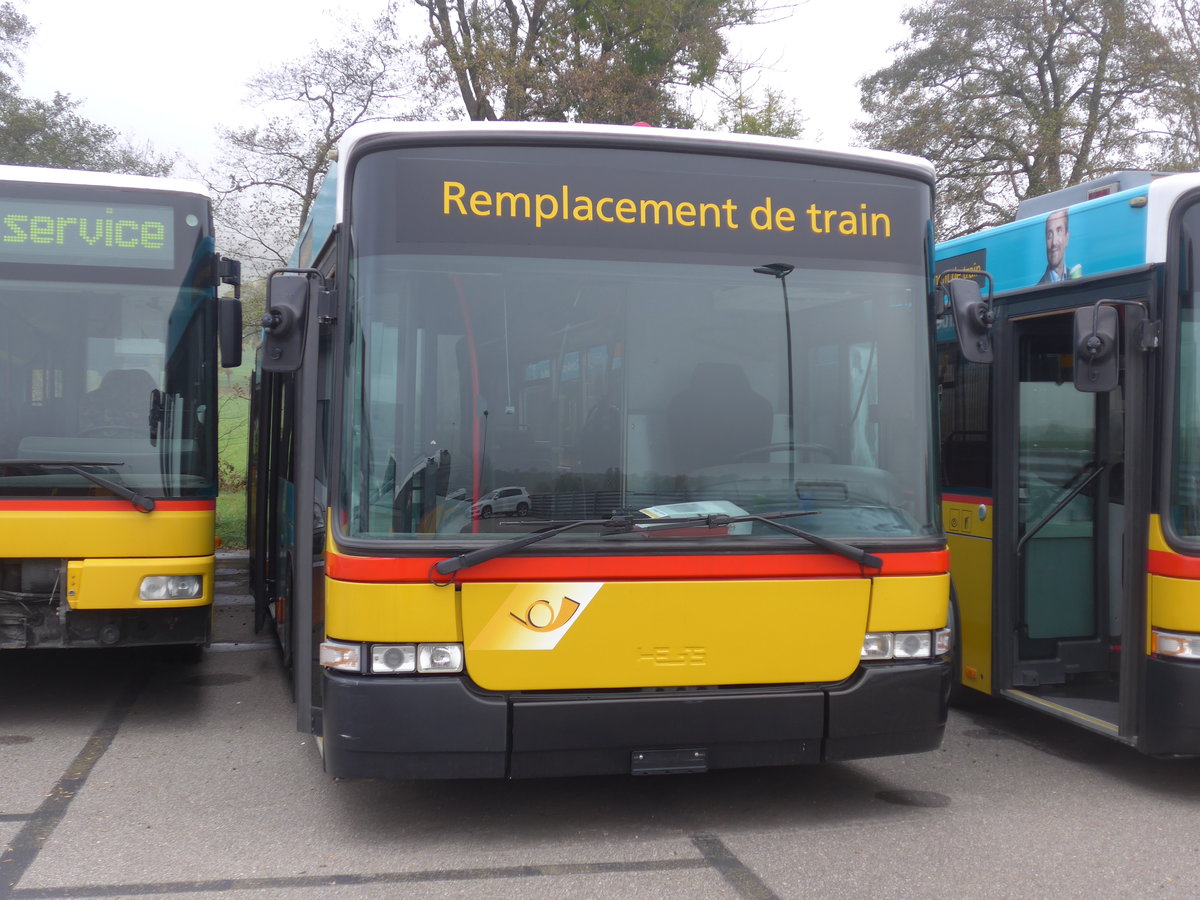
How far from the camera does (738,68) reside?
17578 mm

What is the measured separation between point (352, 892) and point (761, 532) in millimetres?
1945

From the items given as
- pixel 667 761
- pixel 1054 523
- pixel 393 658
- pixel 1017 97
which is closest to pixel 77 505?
pixel 393 658

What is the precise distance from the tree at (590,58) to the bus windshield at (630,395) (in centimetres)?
1261

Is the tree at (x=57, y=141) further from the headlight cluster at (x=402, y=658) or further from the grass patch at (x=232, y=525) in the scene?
the headlight cluster at (x=402, y=658)

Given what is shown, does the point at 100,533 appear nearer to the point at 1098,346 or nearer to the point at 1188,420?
the point at 1098,346

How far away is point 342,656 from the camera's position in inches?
172

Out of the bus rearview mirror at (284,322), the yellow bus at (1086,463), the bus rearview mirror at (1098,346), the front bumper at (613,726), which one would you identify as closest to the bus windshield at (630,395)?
the bus rearview mirror at (284,322)

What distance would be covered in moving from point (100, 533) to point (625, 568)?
3188 mm

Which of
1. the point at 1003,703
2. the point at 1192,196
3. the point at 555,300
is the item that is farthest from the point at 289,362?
the point at 1003,703

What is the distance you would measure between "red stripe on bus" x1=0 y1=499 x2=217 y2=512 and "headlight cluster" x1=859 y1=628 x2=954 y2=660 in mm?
3657

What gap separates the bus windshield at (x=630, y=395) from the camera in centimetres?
436

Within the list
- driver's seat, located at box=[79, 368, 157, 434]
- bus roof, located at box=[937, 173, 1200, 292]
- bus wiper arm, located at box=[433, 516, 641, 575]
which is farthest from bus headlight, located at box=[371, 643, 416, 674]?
bus roof, located at box=[937, 173, 1200, 292]

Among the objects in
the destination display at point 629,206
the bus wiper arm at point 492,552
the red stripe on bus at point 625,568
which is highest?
the destination display at point 629,206

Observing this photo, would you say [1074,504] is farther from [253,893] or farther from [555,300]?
[253,893]
